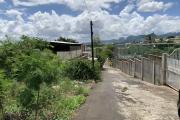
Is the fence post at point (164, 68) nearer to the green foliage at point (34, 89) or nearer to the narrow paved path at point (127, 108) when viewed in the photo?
the narrow paved path at point (127, 108)

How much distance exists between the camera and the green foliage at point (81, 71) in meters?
32.1

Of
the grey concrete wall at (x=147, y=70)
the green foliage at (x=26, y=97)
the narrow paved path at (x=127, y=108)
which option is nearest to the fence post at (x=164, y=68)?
the grey concrete wall at (x=147, y=70)

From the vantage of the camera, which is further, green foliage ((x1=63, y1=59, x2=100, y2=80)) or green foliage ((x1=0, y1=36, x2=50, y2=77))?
green foliage ((x1=63, y1=59, x2=100, y2=80))

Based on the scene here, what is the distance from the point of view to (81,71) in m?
32.6

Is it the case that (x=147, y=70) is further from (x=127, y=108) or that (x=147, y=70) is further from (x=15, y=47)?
(x=127, y=108)

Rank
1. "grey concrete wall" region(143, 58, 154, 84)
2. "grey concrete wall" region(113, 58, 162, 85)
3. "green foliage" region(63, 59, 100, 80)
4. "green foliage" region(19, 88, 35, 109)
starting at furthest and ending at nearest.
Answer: "green foliage" region(63, 59, 100, 80) < "grey concrete wall" region(143, 58, 154, 84) < "grey concrete wall" region(113, 58, 162, 85) < "green foliage" region(19, 88, 35, 109)

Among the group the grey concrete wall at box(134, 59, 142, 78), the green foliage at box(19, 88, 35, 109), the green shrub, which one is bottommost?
the grey concrete wall at box(134, 59, 142, 78)

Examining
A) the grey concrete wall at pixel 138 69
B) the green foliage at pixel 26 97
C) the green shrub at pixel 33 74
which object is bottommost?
the grey concrete wall at pixel 138 69

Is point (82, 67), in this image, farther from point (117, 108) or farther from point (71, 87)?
A: point (117, 108)

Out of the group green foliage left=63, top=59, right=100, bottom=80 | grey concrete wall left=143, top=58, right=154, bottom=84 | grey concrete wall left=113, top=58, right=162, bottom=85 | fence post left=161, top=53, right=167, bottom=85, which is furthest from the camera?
green foliage left=63, top=59, right=100, bottom=80

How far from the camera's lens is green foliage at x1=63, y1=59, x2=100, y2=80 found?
32125 millimetres

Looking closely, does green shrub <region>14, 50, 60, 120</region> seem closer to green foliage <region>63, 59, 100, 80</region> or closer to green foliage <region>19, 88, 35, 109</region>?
green foliage <region>19, 88, 35, 109</region>

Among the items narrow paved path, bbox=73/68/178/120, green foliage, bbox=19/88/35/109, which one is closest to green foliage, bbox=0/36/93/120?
green foliage, bbox=19/88/35/109

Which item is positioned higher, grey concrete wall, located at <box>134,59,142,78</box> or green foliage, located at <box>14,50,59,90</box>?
green foliage, located at <box>14,50,59,90</box>
